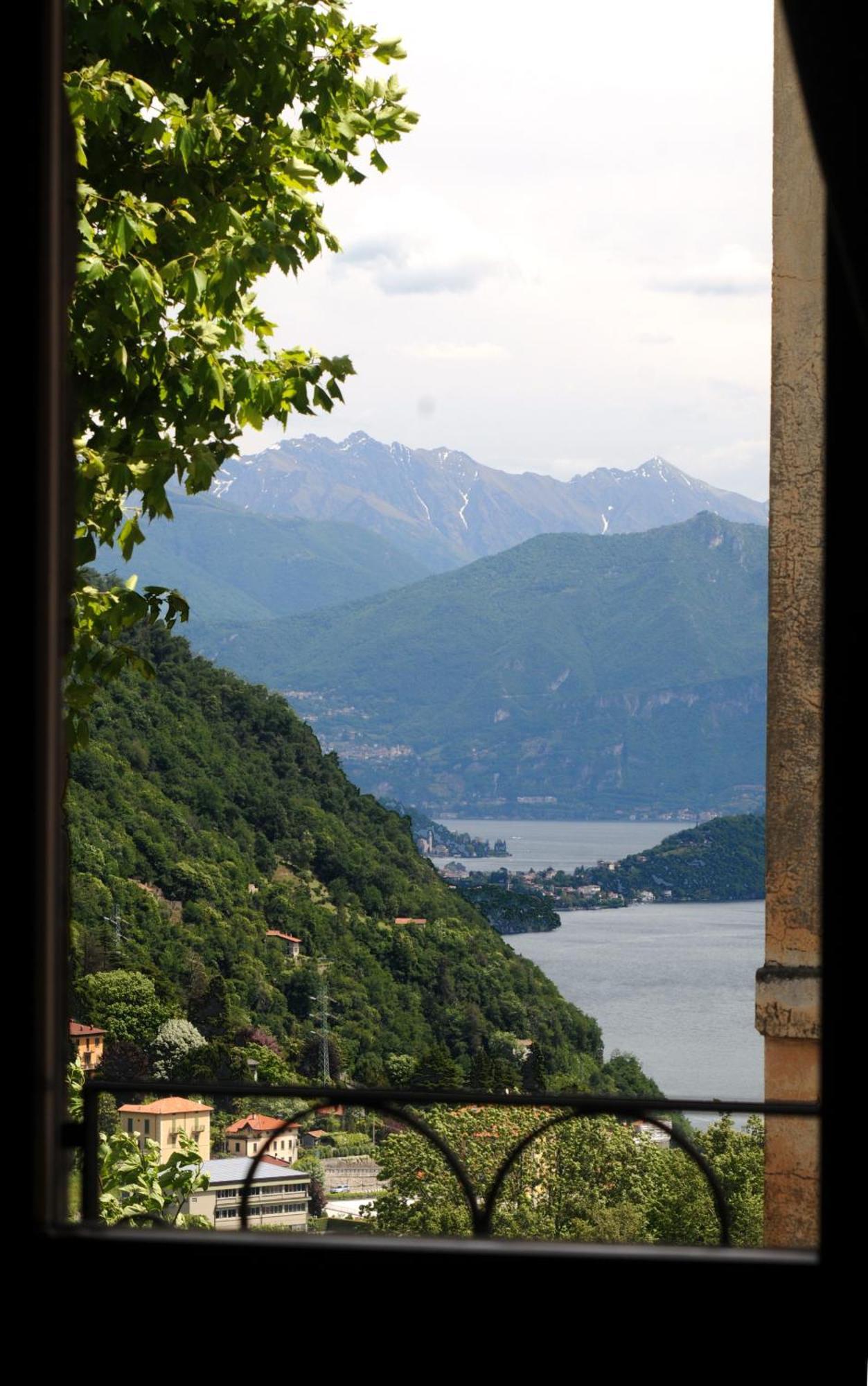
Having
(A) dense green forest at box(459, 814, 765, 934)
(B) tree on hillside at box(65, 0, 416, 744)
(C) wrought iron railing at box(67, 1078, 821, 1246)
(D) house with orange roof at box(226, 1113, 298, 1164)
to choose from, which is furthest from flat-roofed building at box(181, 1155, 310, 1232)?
(A) dense green forest at box(459, 814, 765, 934)

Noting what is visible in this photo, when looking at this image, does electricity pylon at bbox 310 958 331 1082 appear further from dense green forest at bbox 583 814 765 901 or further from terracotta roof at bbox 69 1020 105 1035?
dense green forest at bbox 583 814 765 901

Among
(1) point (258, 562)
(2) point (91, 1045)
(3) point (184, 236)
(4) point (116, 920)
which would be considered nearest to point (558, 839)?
(1) point (258, 562)

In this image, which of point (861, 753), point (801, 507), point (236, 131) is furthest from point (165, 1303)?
point (236, 131)

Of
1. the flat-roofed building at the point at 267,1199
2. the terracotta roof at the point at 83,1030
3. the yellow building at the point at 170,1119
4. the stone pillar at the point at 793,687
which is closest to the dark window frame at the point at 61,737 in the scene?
the stone pillar at the point at 793,687

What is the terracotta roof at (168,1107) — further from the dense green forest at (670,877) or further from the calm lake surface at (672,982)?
the dense green forest at (670,877)

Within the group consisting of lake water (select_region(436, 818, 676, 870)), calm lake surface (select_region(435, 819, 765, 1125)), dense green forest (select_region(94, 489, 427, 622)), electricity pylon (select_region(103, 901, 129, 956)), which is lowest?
calm lake surface (select_region(435, 819, 765, 1125))

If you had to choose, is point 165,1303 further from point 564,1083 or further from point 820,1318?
point 564,1083

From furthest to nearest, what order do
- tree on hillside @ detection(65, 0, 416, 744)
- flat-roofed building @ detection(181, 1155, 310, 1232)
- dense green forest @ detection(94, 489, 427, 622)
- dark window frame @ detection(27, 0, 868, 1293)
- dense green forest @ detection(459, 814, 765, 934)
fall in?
dense green forest @ detection(94, 489, 427, 622) < dense green forest @ detection(459, 814, 765, 934) < flat-roofed building @ detection(181, 1155, 310, 1232) < tree on hillside @ detection(65, 0, 416, 744) < dark window frame @ detection(27, 0, 868, 1293)
